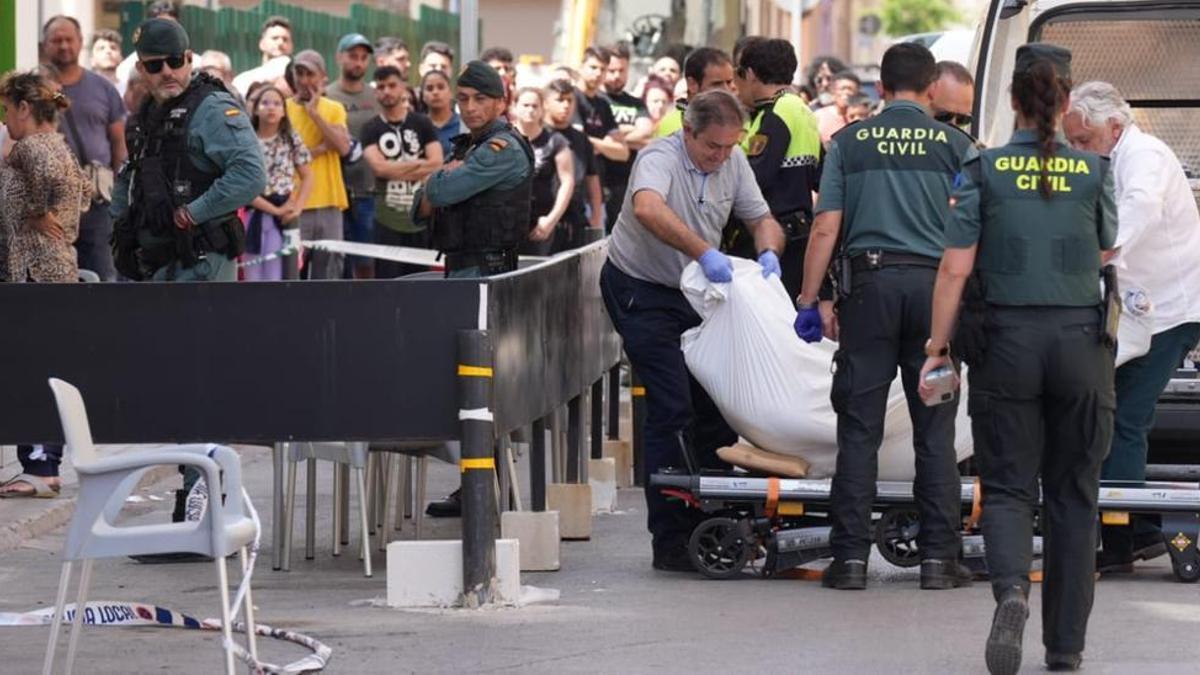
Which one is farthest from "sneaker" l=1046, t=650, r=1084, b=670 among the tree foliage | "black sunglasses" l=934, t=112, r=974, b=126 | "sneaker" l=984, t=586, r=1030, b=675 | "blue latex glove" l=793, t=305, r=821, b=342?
the tree foliage

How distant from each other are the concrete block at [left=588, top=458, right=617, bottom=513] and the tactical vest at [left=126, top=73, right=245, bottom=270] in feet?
8.16

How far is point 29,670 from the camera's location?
7.96 m

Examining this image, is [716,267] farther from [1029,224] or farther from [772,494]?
[1029,224]

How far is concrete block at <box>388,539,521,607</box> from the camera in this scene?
30.1 ft

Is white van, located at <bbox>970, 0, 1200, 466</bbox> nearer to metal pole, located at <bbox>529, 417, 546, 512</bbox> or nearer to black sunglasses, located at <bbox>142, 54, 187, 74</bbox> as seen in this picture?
metal pole, located at <bbox>529, 417, 546, 512</bbox>

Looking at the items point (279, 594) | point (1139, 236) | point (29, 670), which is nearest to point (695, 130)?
point (1139, 236)

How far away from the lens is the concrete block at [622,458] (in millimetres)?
13578

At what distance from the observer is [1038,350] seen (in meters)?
7.79

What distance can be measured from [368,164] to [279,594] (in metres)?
8.02

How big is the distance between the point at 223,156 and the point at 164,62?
1.50 ft

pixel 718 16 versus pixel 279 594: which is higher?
pixel 718 16

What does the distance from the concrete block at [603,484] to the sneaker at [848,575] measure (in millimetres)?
2886

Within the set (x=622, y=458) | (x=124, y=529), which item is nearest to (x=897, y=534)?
(x=124, y=529)

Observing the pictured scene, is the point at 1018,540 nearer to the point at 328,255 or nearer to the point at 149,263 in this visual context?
the point at 149,263
